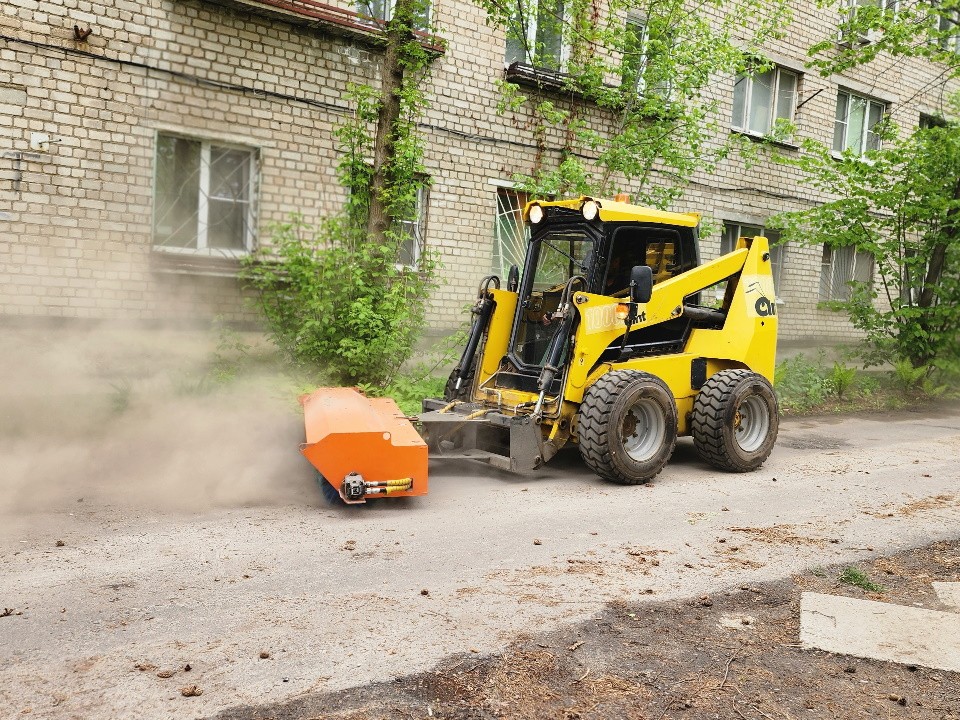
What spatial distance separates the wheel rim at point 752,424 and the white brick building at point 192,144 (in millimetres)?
4251

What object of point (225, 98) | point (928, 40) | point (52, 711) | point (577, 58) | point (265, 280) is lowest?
point (52, 711)

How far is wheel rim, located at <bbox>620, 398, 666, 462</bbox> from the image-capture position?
281 inches

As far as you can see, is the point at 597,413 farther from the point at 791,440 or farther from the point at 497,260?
the point at 497,260

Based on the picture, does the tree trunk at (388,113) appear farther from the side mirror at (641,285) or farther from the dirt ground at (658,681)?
the dirt ground at (658,681)

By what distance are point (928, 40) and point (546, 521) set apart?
41.4ft

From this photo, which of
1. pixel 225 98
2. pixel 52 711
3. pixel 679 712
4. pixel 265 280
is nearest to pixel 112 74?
pixel 225 98

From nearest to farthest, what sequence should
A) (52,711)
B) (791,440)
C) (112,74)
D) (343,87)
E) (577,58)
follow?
1. (52,711)
2. (112,74)
3. (791,440)
4. (343,87)
5. (577,58)

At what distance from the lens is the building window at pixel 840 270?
1800 cm

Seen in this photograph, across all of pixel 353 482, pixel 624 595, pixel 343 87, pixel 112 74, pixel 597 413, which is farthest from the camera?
pixel 343 87

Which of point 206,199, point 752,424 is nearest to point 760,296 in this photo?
point 752,424

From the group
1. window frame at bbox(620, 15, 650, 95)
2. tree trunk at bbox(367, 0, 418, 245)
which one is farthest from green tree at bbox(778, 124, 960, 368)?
tree trunk at bbox(367, 0, 418, 245)

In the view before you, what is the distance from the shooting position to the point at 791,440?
991cm

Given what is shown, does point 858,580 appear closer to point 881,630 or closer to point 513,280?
point 881,630

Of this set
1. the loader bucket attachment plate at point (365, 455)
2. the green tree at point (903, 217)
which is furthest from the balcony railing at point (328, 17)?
the green tree at point (903, 217)
